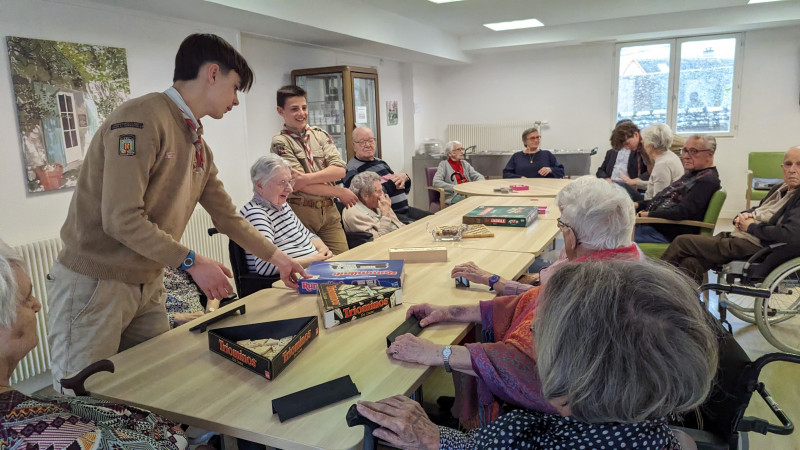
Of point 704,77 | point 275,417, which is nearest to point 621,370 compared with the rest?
point 275,417

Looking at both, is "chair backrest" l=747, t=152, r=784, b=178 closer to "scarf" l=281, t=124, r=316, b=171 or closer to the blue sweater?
the blue sweater

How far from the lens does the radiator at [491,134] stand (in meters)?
8.70

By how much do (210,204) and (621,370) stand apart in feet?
5.01

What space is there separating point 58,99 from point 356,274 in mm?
2438

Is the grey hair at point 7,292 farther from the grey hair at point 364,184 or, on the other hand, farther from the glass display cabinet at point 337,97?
the glass display cabinet at point 337,97

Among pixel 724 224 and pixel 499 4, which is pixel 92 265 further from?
pixel 724 224

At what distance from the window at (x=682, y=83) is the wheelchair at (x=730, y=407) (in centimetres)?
739

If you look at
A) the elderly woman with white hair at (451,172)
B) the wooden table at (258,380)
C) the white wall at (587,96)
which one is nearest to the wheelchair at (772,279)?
the wooden table at (258,380)

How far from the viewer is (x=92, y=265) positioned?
1620mm

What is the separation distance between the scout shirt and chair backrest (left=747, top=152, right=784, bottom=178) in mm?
6127

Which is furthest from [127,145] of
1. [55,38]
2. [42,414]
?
[55,38]

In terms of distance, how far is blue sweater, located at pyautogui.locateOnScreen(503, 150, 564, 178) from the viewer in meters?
6.50

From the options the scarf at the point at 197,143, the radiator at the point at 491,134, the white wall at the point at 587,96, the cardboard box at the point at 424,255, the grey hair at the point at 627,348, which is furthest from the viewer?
the radiator at the point at 491,134

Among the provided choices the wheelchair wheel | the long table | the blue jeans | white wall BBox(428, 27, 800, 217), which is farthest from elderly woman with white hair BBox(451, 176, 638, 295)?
white wall BBox(428, 27, 800, 217)
